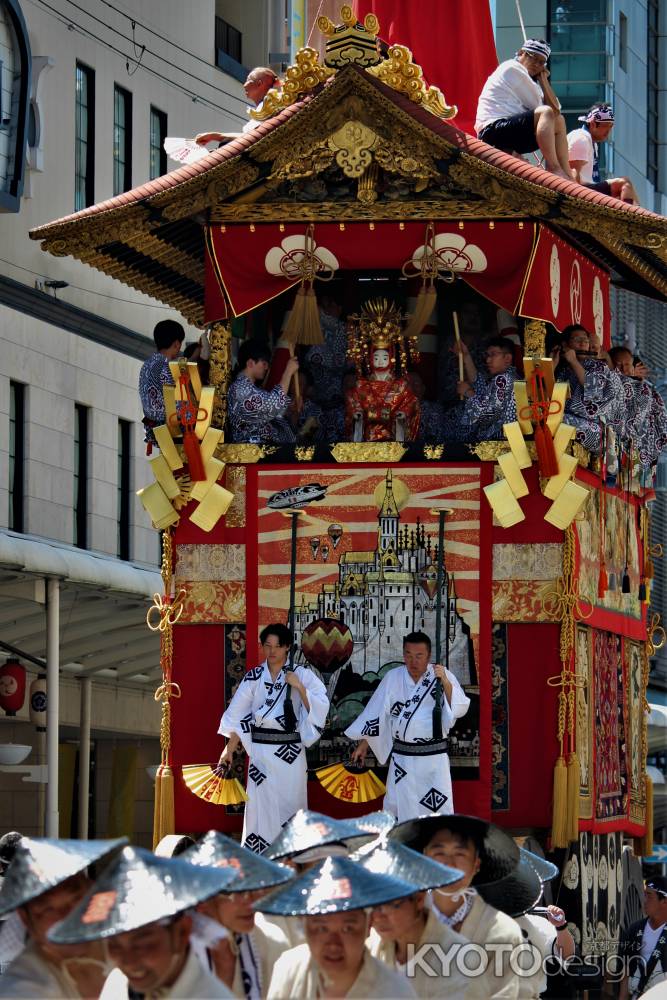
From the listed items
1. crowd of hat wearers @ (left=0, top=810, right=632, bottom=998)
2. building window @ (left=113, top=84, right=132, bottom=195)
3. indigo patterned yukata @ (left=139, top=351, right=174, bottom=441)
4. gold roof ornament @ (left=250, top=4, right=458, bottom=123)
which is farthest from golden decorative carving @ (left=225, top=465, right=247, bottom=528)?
building window @ (left=113, top=84, right=132, bottom=195)

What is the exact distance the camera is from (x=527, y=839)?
14.2 meters

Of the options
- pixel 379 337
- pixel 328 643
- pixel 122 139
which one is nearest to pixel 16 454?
pixel 122 139

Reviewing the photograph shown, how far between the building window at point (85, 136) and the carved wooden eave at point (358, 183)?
1180 cm

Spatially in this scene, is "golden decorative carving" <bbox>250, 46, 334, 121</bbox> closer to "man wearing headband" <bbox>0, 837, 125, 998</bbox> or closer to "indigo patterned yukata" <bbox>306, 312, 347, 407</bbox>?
"indigo patterned yukata" <bbox>306, 312, 347, 407</bbox>

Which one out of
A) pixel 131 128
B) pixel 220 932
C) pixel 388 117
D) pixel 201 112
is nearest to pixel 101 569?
pixel 388 117

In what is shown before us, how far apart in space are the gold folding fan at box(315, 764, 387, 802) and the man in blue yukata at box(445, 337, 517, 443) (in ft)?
7.55

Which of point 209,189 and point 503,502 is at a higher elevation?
point 209,189

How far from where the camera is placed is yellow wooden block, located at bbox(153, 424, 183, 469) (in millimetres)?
14875

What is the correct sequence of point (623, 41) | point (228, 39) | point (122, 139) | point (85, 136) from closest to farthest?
point (85, 136)
point (122, 139)
point (228, 39)
point (623, 41)

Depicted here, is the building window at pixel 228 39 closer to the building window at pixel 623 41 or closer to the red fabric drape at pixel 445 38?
the building window at pixel 623 41

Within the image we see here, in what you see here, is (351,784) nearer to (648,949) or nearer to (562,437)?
(648,949)

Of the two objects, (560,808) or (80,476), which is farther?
(80,476)

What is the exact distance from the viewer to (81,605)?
21766mm

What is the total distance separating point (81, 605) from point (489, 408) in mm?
7781
